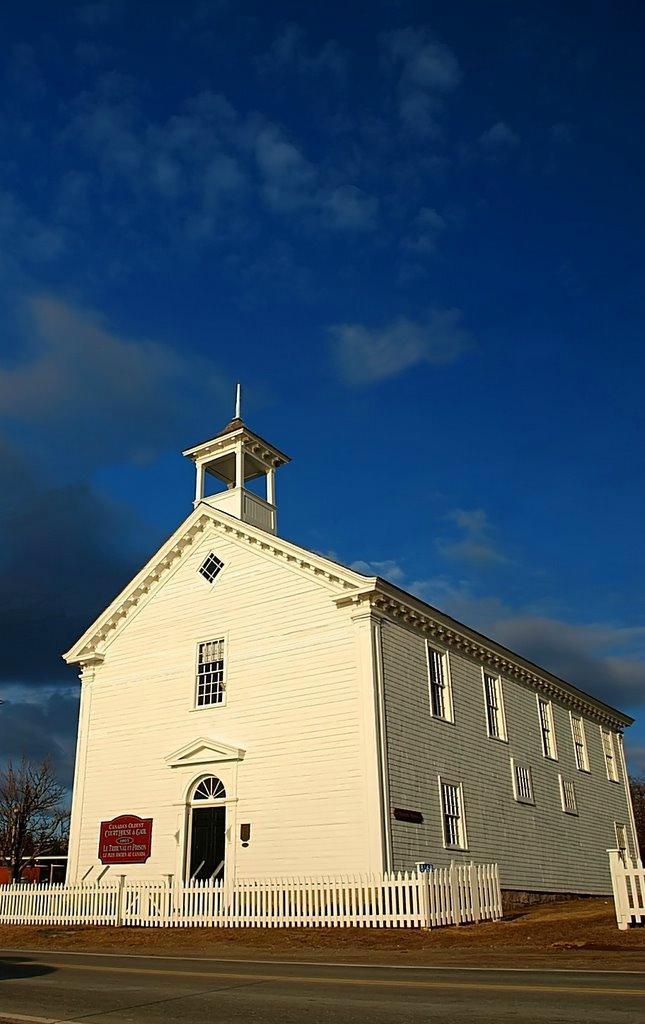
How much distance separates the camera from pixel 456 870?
63.6ft

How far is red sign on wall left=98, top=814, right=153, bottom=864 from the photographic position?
2447 cm

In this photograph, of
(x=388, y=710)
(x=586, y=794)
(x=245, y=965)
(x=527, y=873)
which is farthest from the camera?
(x=586, y=794)

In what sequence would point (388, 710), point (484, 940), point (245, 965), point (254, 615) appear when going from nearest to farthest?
point (245, 965) < point (484, 940) < point (388, 710) < point (254, 615)

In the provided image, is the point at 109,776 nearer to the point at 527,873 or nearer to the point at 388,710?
the point at 388,710

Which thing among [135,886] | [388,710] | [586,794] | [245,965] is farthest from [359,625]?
[586,794]

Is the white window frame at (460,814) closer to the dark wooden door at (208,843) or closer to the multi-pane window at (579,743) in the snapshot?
the dark wooden door at (208,843)

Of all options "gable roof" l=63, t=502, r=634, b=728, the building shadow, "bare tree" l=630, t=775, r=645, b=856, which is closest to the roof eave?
"gable roof" l=63, t=502, r=634, b=728

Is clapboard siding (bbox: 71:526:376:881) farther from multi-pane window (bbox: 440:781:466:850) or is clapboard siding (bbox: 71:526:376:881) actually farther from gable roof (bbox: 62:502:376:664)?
multi-pane window (bbox: 440:781:466:850)

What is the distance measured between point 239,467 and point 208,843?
11.3m

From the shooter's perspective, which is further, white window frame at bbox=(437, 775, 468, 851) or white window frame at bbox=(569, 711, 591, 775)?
white window frame at bbox=(569, 711, 591, 775)

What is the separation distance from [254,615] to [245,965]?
12696 mm

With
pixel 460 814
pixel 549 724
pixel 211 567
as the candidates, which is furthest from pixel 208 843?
pixel 549 724

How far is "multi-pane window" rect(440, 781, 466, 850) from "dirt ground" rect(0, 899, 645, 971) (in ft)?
8.67

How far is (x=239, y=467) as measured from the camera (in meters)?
28.3
